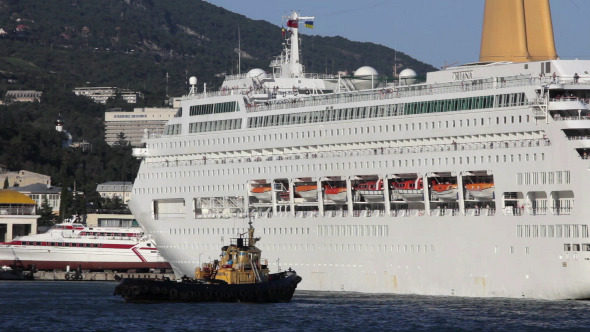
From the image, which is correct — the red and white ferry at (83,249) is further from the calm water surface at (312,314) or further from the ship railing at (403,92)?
the calm water surface at (312,314)

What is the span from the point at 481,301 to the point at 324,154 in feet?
46.8

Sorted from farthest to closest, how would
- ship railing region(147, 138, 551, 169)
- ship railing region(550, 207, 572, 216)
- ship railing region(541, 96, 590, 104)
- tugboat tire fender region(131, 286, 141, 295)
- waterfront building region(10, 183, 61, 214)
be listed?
waterfront building region(10, 183, 61, 214), tugboat tire fender region(131, 286, 141, 295), ship railing region(147, 138, 551, 169), ship railing region(541, 96, 590, 104), ship railing region(550, 207, 572, 216)

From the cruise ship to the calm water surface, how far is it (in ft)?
6.74

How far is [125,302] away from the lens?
63156mm

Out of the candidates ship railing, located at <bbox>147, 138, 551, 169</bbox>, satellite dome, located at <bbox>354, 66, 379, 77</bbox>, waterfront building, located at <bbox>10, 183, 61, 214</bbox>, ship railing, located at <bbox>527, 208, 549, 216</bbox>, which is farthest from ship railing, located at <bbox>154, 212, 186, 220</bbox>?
waterfront building, located at <bbox>10, 183, 61, 214</bbox>

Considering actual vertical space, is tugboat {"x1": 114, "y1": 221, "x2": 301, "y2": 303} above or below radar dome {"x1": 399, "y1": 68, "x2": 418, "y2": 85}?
below

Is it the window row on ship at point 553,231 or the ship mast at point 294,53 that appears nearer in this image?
the window row on ship at point 553,231

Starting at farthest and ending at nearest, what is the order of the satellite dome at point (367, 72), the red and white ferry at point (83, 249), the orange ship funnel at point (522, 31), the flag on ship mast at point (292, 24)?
the red and white ferry at point (83, 249), the flag on ship mast at point (292, 24), the satellite dome at point (367, 72), the orange ship funnel at point (522, 31)

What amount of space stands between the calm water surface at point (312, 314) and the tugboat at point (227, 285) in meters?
0.60

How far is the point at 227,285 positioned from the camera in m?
62.2

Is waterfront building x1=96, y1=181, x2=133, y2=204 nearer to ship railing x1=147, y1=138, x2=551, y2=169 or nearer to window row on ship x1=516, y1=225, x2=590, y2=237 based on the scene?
ship railing x1=147, y1=138, x2=551, y2=169

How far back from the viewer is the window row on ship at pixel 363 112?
205 ft

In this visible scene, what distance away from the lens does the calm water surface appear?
52.1 meters

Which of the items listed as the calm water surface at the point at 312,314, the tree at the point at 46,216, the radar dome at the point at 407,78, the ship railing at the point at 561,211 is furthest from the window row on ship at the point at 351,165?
the tree at the point at 46,216
